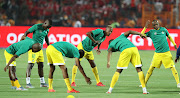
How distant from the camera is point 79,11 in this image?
111ft

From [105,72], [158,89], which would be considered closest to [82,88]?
[158,89]

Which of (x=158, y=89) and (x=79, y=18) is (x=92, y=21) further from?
(x=158, y=89)

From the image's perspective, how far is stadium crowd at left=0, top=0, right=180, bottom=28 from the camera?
32375 mm

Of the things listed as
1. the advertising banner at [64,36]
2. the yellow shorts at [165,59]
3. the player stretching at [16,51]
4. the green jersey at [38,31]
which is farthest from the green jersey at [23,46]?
the advertising banner at [64,36]

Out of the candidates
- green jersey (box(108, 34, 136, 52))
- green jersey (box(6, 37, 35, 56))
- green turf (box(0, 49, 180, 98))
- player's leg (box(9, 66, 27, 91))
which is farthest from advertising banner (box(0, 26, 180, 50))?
green jersey (box(108, 34, 136, 52))

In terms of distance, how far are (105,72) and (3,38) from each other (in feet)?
38.2

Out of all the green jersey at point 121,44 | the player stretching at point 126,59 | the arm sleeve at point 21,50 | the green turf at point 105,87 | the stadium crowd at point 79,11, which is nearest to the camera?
the green turf at point 105,87

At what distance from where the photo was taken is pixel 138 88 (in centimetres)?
1270

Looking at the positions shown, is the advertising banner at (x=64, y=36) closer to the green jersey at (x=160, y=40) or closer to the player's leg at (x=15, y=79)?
the green jersey at (x=160, y=40)

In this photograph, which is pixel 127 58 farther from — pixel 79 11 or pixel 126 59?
pixel 79 11

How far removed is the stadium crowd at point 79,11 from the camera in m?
32.4

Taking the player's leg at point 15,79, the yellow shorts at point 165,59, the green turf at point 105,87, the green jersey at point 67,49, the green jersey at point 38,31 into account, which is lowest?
the green turf at point 105,87

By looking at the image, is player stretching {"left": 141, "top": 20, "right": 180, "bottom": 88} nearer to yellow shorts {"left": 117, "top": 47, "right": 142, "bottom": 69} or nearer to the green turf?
the green turf

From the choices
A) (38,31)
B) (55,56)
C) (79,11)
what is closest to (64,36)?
(79,11)
